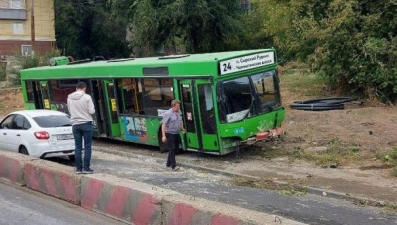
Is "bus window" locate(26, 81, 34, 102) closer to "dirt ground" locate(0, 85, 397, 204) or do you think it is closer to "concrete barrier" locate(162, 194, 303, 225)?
"dirt ground" locate(0, 85, 397, 204)

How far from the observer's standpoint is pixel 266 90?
16578mm

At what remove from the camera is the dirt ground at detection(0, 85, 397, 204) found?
12.9 meters

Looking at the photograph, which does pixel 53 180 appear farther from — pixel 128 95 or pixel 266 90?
pixel 128 95

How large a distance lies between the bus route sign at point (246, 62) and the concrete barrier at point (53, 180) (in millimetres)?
5593

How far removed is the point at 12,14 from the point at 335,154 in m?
50.4

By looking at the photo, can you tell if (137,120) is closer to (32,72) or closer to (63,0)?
(32,72)

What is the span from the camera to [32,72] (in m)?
24.1

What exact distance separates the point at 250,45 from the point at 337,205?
32.7 meters

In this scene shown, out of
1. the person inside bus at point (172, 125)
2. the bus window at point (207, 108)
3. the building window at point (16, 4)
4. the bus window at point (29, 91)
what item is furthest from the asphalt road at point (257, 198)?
the building window at point (16, 4)

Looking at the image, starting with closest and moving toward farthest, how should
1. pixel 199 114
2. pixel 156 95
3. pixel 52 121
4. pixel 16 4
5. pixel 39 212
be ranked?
pixel 39 212, pixel 199 114, pixel 52 121, pixel 156 95, pixel 16 4

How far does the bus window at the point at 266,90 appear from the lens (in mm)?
16234

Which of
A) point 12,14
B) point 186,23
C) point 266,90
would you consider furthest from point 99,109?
point 12,14

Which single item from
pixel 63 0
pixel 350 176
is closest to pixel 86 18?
pixel 63 0

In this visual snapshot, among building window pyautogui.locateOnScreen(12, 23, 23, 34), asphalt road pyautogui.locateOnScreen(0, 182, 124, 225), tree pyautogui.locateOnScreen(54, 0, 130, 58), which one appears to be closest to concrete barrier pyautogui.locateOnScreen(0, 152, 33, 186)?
asphalt road pyautogui.locateOnScreen(0, 182, 124, 225)
